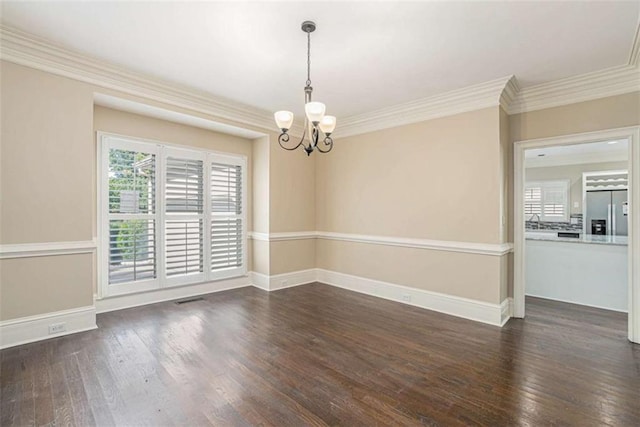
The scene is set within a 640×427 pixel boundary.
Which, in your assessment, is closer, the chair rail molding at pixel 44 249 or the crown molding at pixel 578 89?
the chair rail molding at pixel 44 249

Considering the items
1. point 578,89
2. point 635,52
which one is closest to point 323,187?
point 578,89

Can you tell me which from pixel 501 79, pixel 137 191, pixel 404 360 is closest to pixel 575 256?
pixel 501 79

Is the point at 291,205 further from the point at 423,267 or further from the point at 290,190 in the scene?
the point at 423,267

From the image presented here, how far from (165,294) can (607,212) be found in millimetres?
9537

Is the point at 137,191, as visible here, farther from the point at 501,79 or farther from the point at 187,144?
the point at 501,79

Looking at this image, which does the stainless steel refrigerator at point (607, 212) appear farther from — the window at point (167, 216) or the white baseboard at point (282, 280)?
the window at point (167, 216)

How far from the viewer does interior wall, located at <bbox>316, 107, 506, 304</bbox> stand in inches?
154

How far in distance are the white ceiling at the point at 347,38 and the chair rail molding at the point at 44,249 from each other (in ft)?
6.79

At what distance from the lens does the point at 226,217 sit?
17.5 feet

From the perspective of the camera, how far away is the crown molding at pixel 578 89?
3.40m

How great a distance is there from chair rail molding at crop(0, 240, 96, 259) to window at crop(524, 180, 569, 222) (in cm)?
914

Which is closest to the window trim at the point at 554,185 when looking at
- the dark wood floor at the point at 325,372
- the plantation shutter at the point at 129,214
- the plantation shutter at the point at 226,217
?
the dark wood floor at the point at 325,372

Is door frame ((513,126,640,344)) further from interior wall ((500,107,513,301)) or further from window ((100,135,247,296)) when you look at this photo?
window ((100,135,247,296))

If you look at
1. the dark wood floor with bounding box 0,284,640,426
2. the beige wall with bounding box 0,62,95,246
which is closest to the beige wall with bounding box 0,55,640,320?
the beige wall with bounding box 0,62,95,246
